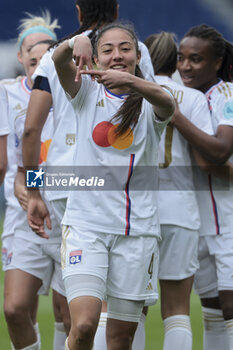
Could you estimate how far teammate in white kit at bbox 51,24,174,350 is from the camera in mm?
3053

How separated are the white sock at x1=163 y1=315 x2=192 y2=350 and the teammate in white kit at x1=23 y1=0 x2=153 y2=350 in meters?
0.14

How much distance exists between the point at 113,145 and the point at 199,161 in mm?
852

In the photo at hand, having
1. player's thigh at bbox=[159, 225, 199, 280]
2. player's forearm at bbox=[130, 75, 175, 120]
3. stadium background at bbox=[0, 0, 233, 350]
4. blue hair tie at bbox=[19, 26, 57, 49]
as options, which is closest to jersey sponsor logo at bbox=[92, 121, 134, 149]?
player's forearm at bbox=[130, 75, 175, 120]

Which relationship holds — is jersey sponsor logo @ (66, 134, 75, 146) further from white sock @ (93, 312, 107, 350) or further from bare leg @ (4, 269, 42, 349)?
white sock @ (93, 312, 107, 350)

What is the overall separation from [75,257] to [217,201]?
4.00ft

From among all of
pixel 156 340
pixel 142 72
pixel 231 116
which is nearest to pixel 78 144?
pixel 142 72

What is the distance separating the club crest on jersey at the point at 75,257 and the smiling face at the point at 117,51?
84 centimetres

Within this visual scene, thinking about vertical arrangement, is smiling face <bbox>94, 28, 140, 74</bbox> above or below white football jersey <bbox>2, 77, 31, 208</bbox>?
above

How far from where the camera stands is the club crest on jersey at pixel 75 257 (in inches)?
120

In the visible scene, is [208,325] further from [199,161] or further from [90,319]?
[90,319]

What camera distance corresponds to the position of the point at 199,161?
389 cm

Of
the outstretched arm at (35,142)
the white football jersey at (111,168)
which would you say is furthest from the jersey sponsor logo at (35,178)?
the white football jersey at (111,168)

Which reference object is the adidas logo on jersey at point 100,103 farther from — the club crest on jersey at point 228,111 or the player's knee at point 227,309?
the player's knee at point 227,309

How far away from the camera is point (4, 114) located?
4.06m
